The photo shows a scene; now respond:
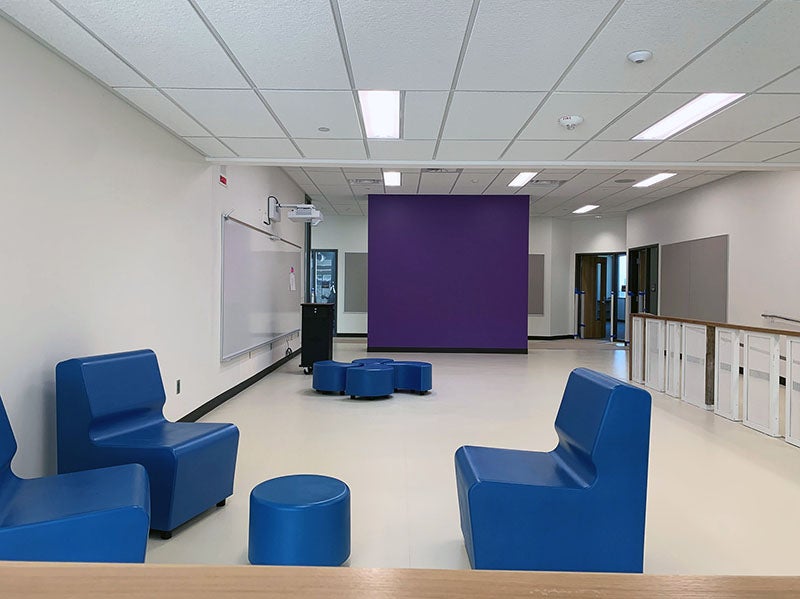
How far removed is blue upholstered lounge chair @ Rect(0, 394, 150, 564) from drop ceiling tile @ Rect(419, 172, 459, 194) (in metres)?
7.58

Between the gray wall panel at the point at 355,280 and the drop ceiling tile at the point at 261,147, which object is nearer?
the drop ceiling tile at the point at 261,147

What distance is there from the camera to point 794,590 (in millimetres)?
490

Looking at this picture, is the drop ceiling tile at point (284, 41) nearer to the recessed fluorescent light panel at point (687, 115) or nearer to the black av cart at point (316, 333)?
the recessed fluorescent light panel at point (687, 115)

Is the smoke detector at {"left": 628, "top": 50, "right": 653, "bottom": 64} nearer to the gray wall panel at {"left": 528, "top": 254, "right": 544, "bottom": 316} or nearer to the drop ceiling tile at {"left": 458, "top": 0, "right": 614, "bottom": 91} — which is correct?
the drop ceiling tile at {"left": 458, "top": 0, "right": 614, "bottom": 91}

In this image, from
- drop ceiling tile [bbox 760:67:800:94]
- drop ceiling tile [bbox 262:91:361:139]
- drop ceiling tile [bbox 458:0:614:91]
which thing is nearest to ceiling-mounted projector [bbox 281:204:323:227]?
drop ceiling tile [bbox 262:91:361:139]

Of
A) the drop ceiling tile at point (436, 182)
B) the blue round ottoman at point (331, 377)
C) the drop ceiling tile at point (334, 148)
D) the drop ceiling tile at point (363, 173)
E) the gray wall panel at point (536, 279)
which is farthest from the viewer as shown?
the gray wall panel at point (536, 279)

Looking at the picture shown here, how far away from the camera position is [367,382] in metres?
6.76

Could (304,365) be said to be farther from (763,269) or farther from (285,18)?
(763,269)

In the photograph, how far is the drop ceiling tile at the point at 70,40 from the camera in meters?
2.85

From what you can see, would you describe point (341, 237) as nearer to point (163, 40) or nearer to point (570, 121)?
point (570, 121)

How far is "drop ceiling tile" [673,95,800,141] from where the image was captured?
4281mm

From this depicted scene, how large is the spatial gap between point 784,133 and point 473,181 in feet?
17.2

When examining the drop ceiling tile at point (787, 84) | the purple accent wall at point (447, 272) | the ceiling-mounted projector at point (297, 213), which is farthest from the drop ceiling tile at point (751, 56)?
the purple accent wall at point (447, 272)

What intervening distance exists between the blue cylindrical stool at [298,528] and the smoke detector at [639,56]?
3227 millimetres
